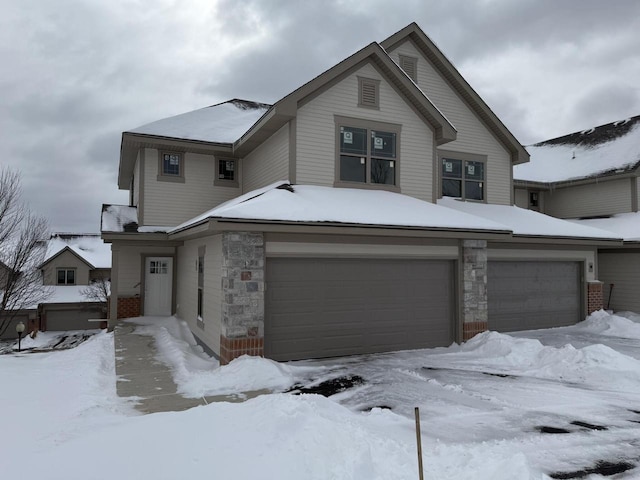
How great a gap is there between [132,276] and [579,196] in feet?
68.2

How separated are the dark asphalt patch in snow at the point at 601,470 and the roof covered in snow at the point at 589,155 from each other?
18312 millimetres

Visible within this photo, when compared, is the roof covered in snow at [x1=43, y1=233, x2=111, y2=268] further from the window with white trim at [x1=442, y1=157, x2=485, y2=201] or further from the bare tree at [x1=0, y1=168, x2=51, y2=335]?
the window with white trim at [x1=442, y1=157, x2=485, y2=201]

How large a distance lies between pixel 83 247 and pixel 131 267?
29.7 meters

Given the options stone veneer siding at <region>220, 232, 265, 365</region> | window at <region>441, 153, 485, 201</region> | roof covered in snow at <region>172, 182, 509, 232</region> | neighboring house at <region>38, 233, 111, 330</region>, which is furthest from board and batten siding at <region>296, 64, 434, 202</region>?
neighboring house at <region>38, 233, 111, 330</region>

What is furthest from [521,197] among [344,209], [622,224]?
[344,209]

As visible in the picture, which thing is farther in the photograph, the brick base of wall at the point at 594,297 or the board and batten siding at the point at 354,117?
the brick base of wall at the point at 594,297

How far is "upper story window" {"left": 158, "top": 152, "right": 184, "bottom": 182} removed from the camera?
52.0 ft

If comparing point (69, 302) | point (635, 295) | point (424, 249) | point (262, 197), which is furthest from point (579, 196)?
point (69, 302)

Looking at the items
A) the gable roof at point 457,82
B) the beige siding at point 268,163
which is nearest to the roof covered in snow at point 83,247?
the beige siding at point 268,163

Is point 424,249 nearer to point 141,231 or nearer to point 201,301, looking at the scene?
point 201,301

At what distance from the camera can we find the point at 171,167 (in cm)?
1602

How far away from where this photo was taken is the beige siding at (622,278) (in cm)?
1731

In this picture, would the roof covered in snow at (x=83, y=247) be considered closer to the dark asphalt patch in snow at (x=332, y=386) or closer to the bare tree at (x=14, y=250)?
the bare tree at (x=14, y=250)

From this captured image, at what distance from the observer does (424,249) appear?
38.4ft
